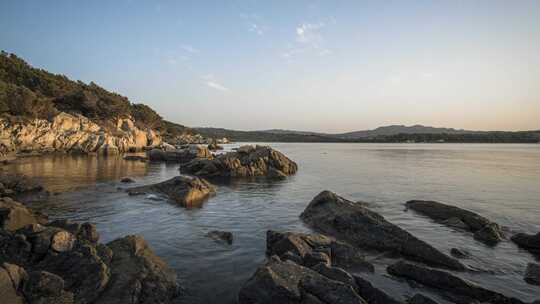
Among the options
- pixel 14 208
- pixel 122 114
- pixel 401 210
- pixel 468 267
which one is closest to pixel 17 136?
pixel 122 114

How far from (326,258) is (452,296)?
13.0 feet


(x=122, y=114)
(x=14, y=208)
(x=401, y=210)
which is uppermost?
(x=122, y=114)

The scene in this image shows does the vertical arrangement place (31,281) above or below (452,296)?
above

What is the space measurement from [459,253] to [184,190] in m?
18.7

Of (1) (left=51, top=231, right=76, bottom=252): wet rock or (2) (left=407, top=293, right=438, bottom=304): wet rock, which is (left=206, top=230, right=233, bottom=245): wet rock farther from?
(2) (left=407, top=293, right=438, bottom=304): wet rock

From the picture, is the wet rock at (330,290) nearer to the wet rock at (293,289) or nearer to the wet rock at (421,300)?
the wet rock at (293,289)

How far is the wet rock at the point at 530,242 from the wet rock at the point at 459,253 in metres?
3.38

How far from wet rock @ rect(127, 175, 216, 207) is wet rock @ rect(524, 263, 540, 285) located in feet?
62.6

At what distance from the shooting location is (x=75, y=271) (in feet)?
29.2

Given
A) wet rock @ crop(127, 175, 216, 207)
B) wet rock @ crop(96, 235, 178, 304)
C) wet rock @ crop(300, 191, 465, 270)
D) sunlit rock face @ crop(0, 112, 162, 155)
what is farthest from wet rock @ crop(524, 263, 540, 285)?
sunlit rock face @ crop(0, 112, 162, 155)

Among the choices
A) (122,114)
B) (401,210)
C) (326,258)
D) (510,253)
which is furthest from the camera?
(122,114)

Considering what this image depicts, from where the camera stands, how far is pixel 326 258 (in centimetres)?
1074

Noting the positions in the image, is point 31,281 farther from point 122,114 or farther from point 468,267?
point 122,114

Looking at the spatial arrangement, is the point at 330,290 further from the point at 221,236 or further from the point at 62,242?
the point at 62,242
